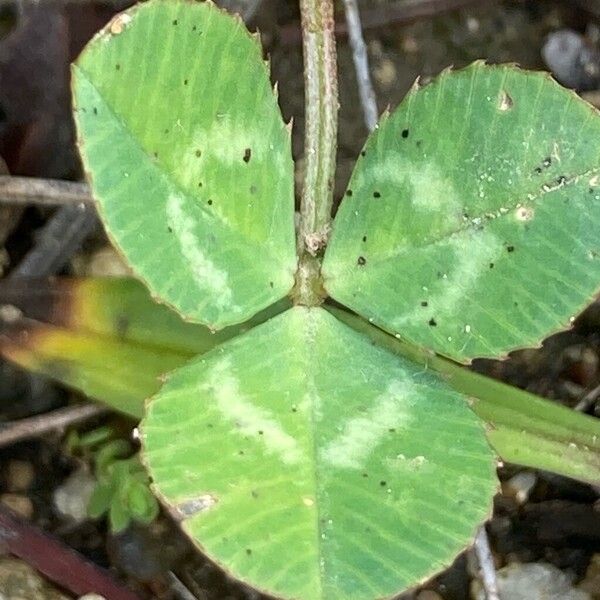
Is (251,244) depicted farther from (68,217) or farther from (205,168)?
(68,217)

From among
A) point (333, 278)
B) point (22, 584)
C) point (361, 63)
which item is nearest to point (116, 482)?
point (22, 584)

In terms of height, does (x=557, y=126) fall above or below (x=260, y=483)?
above

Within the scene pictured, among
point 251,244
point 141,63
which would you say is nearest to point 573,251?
point 251,244

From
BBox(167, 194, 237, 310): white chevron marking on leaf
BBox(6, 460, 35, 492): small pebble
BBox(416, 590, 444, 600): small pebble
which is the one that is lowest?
BBox(416, 590, 444, 600): small pebble

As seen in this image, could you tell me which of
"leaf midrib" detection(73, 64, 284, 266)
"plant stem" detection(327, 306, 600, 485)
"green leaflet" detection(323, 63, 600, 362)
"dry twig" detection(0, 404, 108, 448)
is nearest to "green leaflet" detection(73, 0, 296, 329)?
"leaf midrib" detection(73, 64, 284, 266)

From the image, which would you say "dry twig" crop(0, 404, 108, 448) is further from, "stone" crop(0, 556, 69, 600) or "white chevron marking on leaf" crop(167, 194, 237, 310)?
"white chevron marking on leaf" crop(167, 194, 237, 310)

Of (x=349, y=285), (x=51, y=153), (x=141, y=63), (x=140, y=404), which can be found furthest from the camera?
(x=51, y=153)

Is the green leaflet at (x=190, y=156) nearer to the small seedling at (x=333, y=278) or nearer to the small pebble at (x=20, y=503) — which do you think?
the small seedling at (x=333, y=278)

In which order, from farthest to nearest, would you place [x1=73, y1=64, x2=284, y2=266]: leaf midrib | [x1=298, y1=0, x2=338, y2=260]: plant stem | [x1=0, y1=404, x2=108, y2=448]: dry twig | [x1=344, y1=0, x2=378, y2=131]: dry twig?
[x1=344, y1=0, x2=378, y2=131]: dry twig < [x1=0, y1=404, x2=108, y2=448]: dry twig < [x1=298, y1=0, x2=338, y2=260]: plant stem < [x1=73, y1=64, x2=284, y2=266]: leaf midrib
